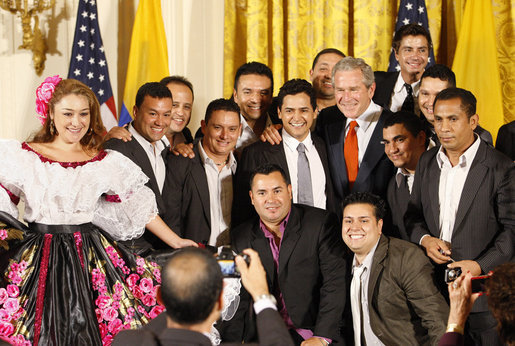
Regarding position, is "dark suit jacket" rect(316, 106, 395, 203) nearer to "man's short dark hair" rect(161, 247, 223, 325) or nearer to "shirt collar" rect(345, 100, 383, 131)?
"shirt collar" rect(345, 100, 383, 131)

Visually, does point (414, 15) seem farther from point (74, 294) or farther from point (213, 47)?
point (74, 294)

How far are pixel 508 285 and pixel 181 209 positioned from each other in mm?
2247

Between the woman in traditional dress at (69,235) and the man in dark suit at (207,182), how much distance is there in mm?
493

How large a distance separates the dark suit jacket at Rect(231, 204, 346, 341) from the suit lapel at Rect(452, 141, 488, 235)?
2.22ft

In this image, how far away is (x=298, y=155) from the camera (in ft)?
14.1

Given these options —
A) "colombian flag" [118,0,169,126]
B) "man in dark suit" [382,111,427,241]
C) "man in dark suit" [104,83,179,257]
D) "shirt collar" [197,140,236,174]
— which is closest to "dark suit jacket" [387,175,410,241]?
"man in dark suit" [382,111,427,241]

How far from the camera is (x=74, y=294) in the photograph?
326 centimetres

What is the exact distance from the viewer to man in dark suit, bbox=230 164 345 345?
3807 mm

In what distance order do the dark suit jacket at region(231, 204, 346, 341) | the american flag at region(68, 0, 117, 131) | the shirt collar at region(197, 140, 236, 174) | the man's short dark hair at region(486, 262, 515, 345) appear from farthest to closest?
the american flag at region(68, 0, 117, 131), the shirt collar at region(197, 140, 236, 174), the dark suit jacket at region(231, 204, 346, 341), the man's short dark hair at region(486, 262, 515, 345)

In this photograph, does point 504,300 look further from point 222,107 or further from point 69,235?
point 222,107

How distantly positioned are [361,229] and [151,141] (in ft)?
4.36

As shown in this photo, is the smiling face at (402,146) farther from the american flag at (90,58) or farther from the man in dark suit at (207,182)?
the american flag at (90,58)

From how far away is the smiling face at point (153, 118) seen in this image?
4098 millimetres

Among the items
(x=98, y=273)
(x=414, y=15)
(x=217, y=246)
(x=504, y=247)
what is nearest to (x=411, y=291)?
(x=504, y=247)
